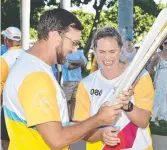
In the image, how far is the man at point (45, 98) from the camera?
2.13 metres

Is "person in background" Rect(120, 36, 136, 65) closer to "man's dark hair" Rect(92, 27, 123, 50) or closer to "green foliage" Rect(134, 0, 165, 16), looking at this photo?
"man's dark hair" Rect(92, 27, 123, 50)

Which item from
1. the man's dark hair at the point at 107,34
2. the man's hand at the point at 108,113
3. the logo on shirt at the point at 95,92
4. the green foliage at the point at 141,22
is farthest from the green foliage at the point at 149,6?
the man's hand at the point at 108,113

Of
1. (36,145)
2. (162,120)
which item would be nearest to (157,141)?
(162,120)

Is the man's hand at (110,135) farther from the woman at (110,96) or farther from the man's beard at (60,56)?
the man's beard at (60,56)

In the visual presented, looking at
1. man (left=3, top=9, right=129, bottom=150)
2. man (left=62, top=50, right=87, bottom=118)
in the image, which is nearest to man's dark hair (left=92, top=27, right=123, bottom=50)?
man (left=3, top=9, right=129, bottom=150)

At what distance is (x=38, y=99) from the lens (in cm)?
213

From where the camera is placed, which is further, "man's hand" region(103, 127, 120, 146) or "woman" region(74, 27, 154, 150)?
"woman" region(74, 27, 154, 150)

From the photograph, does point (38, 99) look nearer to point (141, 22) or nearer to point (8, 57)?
point (8, 57)

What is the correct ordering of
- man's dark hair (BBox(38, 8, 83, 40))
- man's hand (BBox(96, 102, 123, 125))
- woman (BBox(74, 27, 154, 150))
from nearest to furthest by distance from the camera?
man's hand (BBox(96, 102, 123, 125)) < man's dark hair (BBox(38, 8, 83, 40)) < woman (BBox(74, 27, 154, 150))

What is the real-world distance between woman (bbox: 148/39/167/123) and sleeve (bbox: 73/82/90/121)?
558cm

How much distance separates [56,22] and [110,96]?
656 millimetres

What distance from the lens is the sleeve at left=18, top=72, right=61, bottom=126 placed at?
2121mm

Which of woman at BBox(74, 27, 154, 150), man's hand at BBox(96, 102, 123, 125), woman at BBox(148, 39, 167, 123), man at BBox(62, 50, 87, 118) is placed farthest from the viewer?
man at BBox(62, 50, 87, 118)

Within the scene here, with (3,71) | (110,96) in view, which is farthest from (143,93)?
(3,71)
